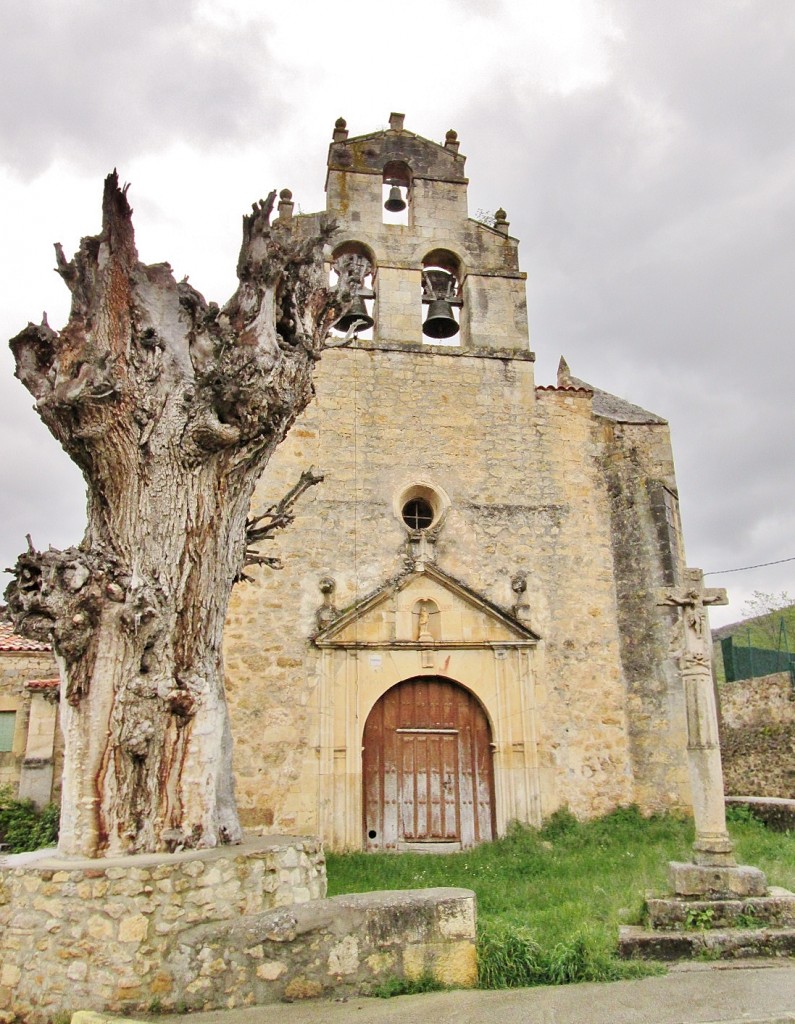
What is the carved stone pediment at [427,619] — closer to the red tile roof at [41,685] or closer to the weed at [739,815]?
the weed at [739,815]

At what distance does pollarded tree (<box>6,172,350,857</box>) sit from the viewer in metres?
4.43

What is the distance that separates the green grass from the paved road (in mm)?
182

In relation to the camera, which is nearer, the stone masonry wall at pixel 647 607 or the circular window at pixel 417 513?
the stone masonry wall at pixel 647 607

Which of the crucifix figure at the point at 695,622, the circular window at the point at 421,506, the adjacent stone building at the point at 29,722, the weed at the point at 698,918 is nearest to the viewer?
the weed at the point at 698,918

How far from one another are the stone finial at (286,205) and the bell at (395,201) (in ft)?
4.64

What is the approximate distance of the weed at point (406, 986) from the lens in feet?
12.8

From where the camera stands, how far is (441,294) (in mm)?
11336

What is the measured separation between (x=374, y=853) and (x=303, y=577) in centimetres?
328

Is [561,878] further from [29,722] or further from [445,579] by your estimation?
[29,722]

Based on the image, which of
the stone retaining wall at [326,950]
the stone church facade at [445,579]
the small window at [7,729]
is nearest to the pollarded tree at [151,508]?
the stone retaining wall at [326,950]

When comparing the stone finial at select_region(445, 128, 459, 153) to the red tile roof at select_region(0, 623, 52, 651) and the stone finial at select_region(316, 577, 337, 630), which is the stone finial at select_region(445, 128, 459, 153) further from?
the red tile roof at select_region(0, 623, 52, 651)

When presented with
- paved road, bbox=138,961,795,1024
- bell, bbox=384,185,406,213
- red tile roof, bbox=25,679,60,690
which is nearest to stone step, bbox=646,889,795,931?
paved road, bbox=138,961,795,1024

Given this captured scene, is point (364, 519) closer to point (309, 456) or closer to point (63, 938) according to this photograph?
point (309, 456)

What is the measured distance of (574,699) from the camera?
991 cm
